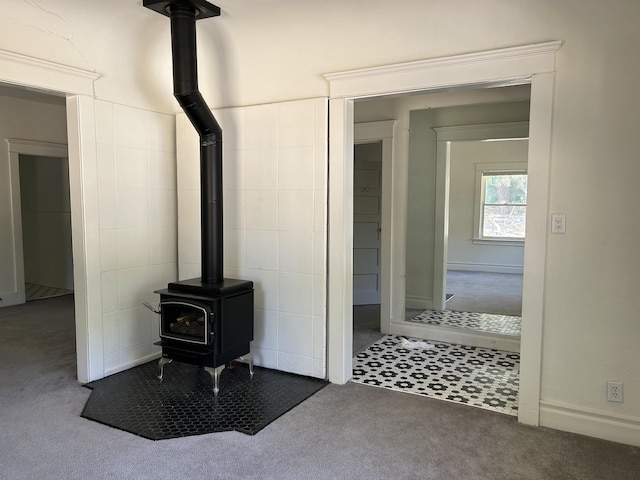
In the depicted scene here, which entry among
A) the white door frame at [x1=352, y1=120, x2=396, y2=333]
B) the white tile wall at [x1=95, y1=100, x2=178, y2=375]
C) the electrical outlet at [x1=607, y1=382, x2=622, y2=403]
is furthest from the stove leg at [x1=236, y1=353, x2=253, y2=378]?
the electrical outlet at [x1=607, y1=382, x2=622, y2=403]

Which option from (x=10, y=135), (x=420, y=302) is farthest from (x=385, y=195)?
(x=10, y=135)

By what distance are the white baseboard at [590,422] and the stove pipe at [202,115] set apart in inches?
88.1

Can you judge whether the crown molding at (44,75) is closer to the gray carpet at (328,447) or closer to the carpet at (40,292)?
the gray carpet at (328,447)

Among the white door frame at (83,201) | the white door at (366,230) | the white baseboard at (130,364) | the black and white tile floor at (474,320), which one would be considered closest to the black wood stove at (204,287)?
the white baseboard at (130,364)

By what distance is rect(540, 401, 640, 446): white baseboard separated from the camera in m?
2.53

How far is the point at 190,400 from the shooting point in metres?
3.04

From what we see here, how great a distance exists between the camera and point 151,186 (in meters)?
3.70

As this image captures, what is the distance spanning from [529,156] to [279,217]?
1.71 m

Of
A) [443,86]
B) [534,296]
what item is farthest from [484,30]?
[534,296]

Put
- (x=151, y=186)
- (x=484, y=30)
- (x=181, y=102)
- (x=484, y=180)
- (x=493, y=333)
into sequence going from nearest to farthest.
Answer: (x=484, y=30) < (x=181, y=102) < (x=151, y=186) < (x=493, y=333) < (x=484, y=180)

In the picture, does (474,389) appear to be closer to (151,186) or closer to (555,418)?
(555,418)

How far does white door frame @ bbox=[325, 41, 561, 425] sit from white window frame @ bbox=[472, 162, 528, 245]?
6061 millimetres

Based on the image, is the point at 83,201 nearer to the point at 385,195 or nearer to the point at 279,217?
the point at 279,217

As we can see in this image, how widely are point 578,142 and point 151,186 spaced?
2.94 m
